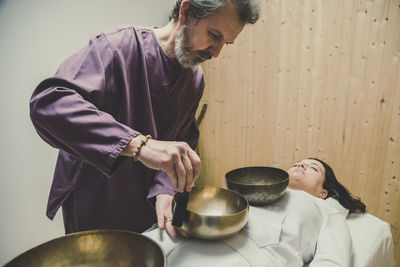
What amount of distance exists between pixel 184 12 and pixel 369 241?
1699mm

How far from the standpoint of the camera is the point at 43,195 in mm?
2156

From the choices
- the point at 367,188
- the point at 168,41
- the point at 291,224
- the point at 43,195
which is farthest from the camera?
the point at 367,188

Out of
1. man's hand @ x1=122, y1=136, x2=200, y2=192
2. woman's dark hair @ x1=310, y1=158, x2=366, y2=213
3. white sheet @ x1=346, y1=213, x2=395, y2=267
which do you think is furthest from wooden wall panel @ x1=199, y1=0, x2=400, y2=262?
man's hand @ x1=122, y1=136, x2=200, y2=192

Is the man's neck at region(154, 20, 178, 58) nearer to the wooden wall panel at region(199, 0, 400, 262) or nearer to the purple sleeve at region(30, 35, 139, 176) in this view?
the purple sleeve at region(30, 35, 139, 176)

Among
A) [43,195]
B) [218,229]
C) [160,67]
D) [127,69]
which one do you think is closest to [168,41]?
[160,67]

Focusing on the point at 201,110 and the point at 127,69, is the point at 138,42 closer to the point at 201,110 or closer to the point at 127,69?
the point at 127,69

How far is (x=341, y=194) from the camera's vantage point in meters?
2.13

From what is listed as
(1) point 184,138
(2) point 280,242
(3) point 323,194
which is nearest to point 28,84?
(1) point 184,138

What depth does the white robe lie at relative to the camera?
1.07m

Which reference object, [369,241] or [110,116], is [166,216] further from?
[369,241]

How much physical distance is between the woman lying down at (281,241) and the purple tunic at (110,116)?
220 mm

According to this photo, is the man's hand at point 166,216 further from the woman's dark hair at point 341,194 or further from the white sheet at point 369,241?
the woman's dark hair at point 341,194

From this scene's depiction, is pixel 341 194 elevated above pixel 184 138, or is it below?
below

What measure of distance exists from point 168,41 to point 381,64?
196 cm
